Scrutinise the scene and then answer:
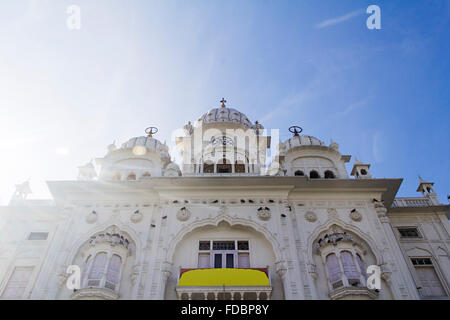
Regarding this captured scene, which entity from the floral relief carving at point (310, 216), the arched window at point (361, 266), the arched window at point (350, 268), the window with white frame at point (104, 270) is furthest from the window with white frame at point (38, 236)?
the arched window at point (361, 266)

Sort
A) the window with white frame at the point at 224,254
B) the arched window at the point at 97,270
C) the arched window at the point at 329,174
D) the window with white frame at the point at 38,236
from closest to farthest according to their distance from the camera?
the arched window at the point at 97,270 → the window with white frame at the point at 224,254 → the window with white frame at the point at 38,236 → the arched window at the point at 329,174

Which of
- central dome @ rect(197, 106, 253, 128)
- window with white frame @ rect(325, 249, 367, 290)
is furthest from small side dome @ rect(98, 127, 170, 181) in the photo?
window with white frame @ rect(325, 249, 367, 290)

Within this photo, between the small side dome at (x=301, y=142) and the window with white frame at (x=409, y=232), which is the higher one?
the small side dome at (x=301, y=142)

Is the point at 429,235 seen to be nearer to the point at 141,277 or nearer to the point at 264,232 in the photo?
the point at 264,232

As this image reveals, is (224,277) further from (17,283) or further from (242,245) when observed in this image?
(17,283)

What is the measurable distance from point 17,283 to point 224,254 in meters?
11.6

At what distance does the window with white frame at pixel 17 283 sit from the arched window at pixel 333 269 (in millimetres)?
16185

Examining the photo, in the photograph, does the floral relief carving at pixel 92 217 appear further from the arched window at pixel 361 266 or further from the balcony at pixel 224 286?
the arched window at pixel 361 266

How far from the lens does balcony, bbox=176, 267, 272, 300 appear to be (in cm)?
1798

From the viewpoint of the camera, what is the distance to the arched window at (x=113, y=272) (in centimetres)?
1878

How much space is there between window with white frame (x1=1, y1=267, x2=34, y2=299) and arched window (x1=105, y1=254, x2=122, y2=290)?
524 cm

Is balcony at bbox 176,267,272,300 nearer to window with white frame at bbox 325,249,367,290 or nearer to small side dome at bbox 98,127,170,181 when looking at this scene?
window with white frame at bbox 325,249,367,290

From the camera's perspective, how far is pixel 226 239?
21.0 metres
